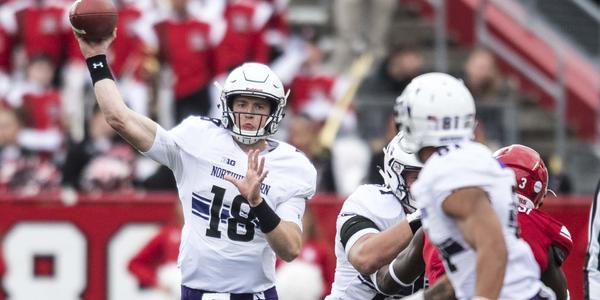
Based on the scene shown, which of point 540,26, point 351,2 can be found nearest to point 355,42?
point 351,2

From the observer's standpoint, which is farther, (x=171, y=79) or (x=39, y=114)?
(x=171, y=79)

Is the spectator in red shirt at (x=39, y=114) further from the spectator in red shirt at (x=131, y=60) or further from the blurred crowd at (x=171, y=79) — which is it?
the spectator in red shirt at (x=131, y=60)

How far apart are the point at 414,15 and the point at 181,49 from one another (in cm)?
324

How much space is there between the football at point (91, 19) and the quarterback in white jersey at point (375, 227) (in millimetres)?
1377

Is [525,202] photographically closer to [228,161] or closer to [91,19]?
[228,161]

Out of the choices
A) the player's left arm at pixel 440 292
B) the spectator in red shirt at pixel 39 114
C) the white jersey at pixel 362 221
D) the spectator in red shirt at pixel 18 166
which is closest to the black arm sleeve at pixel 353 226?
the white jersey at pixel 362 221

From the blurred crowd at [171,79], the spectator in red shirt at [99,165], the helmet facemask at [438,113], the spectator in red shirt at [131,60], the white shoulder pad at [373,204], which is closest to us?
the helmet facemask at [438,113]

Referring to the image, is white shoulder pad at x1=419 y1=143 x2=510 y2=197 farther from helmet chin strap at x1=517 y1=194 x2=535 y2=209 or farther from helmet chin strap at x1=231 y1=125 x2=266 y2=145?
helmet chin strap at x1=231 y1=125 x2=266 y2=145

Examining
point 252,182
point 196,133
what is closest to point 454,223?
point 252,182

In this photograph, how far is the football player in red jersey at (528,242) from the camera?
18.8 feet

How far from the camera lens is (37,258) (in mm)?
10266

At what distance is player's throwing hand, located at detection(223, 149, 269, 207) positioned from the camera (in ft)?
20.4

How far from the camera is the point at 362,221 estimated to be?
6.19 m

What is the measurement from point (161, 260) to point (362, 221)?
4.05m
